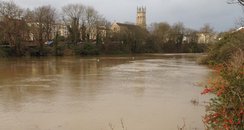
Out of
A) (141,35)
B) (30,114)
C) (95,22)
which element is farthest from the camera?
(141,35)

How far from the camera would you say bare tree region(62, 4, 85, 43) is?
6081 cm

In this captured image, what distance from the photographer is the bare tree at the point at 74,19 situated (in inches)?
2394

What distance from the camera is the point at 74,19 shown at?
200 feet

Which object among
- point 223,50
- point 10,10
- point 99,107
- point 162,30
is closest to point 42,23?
point 10,10

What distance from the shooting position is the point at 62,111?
10.7 meters

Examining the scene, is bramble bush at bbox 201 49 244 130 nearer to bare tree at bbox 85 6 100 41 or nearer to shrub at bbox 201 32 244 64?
shrub at bbox 201 32 244 64

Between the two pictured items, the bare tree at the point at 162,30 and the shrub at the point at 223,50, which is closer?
the shrub at the point at 223,50

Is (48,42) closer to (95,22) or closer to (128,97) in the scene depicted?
(95,22)

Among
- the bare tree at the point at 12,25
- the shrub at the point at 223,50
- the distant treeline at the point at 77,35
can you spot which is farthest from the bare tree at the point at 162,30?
the shrub at the point at 223,50

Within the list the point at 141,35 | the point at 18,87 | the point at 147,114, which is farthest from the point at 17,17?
the point at 147,114

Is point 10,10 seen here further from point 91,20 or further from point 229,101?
point 229,101

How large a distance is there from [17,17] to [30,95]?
1471 inches

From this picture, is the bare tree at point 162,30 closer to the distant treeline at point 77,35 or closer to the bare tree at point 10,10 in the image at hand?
the distant treeline at point 77,35

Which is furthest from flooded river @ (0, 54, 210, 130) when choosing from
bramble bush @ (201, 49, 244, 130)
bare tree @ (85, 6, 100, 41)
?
bare tree @ (85, 6, 100, 41)
